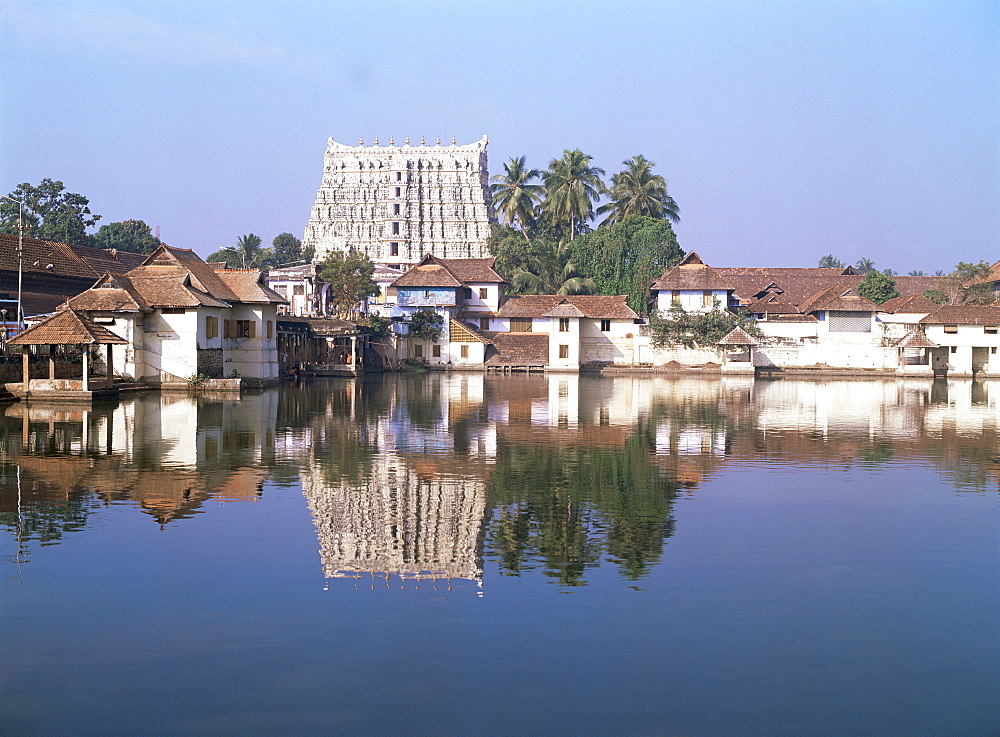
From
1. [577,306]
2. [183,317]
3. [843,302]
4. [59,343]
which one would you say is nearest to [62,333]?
[59,343]

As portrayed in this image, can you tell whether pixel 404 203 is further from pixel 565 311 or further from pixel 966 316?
pixel 966 316

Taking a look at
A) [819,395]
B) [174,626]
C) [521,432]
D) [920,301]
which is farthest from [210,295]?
[920,301]

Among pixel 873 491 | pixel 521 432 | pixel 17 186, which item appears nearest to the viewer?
pixel 873 491

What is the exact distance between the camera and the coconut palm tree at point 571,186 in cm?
7231

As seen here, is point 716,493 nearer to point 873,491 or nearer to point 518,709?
point 873,491

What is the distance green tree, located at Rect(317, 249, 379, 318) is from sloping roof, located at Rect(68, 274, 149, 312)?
23.7 metres

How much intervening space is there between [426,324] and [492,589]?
161 ft

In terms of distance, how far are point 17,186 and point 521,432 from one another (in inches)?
2470

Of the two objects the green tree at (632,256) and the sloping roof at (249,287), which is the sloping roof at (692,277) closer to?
the green tree at (632,256)

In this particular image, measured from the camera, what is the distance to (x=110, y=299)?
3425 centimetres

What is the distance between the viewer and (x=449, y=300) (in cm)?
5975

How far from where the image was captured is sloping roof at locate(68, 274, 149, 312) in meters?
33.8

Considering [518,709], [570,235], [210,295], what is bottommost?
[518,709]

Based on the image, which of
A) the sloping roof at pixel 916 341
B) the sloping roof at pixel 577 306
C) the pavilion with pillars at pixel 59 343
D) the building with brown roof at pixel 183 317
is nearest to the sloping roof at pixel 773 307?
the sloping roof at pixel 916 341
